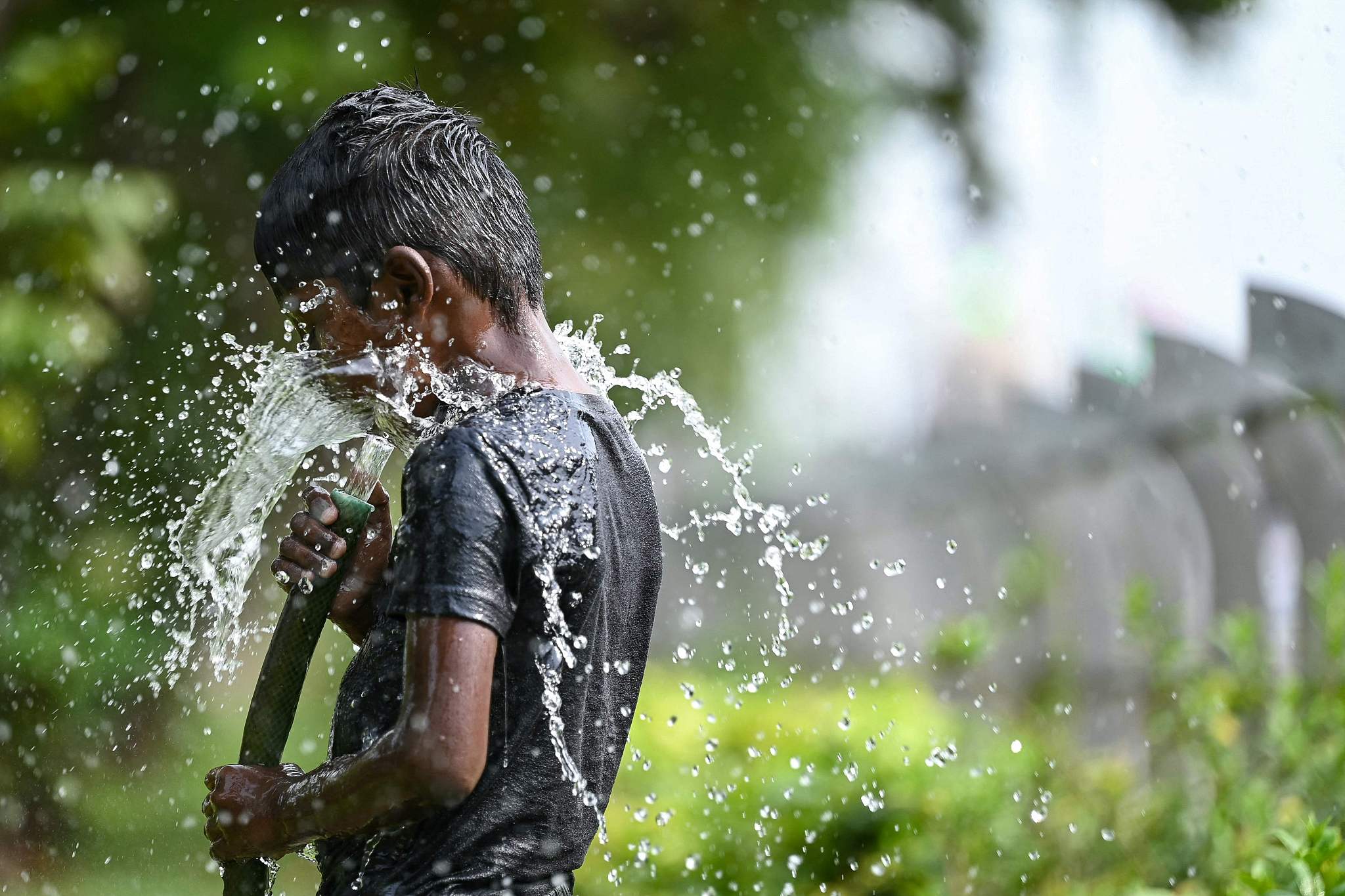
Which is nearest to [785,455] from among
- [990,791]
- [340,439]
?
[990,791]

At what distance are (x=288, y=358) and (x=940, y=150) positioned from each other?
6449mm

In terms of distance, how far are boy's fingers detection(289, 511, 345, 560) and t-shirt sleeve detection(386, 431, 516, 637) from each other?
0.26 metres

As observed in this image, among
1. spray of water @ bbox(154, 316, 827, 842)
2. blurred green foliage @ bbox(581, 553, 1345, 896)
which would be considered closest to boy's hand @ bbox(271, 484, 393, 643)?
spray of water @ bbox(154, 316, 827, 842)

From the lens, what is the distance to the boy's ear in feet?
5.16

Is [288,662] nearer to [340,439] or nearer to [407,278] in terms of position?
[340,439]

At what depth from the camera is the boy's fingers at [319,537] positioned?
1682 mm

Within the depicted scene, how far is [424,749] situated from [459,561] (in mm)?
202

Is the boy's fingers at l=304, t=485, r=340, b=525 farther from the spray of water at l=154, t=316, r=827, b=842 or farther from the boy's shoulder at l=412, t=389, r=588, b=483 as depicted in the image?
the boy's shoulder at l=412, t=389, r=588, b=483

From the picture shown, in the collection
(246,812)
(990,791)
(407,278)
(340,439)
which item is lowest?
(990,791)

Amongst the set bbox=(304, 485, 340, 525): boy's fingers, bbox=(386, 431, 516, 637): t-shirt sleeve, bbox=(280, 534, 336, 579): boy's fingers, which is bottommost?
bbox=(280, 534, 336, 579): boy's fingers

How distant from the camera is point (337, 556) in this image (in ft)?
5.53

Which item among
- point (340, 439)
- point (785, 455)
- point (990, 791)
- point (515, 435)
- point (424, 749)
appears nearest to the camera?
point (424, 749)

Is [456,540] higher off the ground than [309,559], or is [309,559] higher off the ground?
[456,540]

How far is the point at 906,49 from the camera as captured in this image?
7762 mm
